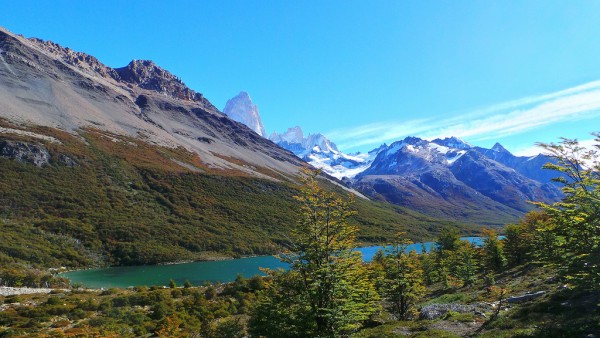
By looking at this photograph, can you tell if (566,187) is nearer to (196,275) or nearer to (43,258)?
(196,275)

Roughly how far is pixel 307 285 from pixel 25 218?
366ft

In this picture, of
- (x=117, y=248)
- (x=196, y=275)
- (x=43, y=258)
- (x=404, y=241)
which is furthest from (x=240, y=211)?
(x=404, y=241)

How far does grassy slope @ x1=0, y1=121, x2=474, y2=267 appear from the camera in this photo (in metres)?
95.0

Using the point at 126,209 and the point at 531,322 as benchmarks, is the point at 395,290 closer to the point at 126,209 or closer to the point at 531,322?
the point at 531,322

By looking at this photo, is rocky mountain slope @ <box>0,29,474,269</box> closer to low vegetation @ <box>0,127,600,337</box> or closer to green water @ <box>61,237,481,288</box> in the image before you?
green water @ <box>61,237,481,288</box>

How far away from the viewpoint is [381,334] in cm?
2114

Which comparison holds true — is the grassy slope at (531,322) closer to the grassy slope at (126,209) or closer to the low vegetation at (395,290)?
the low vegetation at (395,290)

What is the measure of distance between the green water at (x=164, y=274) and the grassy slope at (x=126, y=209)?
7.56m

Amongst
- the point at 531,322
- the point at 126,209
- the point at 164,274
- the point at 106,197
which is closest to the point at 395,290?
the point at 531,322

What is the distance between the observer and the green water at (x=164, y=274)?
74.9 m

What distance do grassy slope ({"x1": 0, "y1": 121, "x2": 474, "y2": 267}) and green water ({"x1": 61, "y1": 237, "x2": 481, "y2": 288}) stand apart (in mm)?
7562

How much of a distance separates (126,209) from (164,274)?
48.6m

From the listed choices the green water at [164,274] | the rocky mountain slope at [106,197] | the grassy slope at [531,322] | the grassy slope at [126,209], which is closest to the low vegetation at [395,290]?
the grassy slope at [531,322]

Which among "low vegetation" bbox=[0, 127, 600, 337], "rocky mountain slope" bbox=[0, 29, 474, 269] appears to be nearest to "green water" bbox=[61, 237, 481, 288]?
"rocky mountain slope" bbox=[0, 29, 474, 269]
